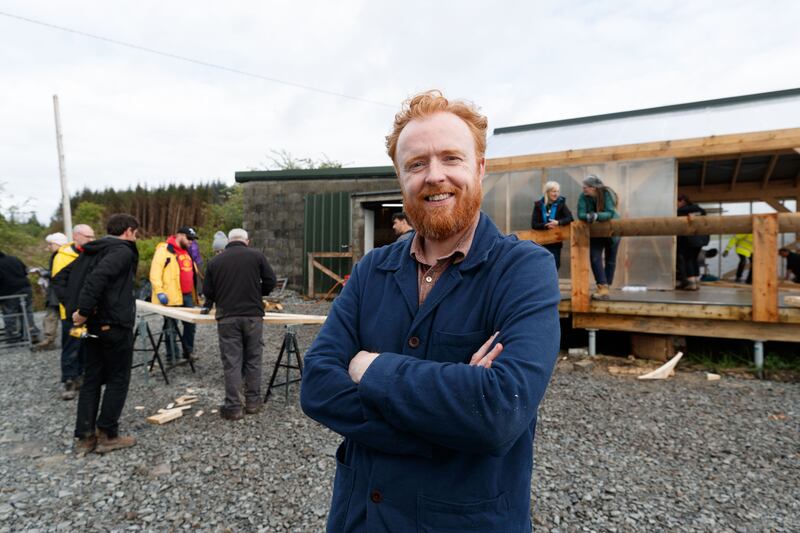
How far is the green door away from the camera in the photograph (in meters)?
15.3

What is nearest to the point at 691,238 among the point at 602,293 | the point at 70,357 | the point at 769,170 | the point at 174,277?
the point at 602,293

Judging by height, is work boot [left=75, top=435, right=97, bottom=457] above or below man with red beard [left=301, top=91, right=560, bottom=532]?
below

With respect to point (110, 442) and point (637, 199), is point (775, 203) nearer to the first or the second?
point (637, 199)

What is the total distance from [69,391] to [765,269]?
A: 357 inches

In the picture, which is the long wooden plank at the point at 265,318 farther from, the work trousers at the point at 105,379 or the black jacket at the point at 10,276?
the black jacket at the point at 10,276

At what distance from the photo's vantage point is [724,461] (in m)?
3.96

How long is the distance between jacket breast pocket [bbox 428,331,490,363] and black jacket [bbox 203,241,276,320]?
14.7ft

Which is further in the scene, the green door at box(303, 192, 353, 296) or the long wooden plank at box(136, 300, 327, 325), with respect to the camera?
the green door at box(303, 192, 353, 296)

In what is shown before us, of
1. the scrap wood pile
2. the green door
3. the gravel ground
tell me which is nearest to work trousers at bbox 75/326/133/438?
the gravel ground

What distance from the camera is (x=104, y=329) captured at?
4.37 m

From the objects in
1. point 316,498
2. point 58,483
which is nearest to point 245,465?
point 316,498

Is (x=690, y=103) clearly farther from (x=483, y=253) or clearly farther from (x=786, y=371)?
(x=483, y=253)

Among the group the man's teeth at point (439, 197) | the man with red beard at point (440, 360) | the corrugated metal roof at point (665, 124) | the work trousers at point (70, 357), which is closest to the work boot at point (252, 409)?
the work trousers at point (70, 357)

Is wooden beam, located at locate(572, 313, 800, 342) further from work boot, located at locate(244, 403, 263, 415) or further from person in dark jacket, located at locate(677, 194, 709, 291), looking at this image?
work boot, located at locate(244, 403, 263, 415)
